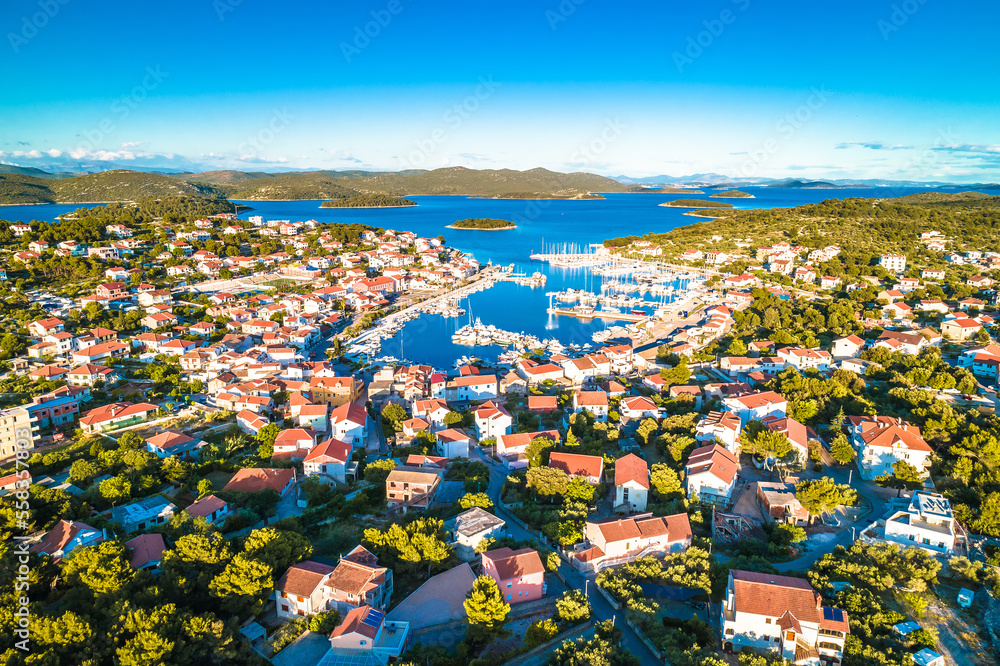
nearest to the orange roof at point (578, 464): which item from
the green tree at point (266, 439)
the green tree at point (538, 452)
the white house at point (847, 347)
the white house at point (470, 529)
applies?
the green tree at point (538, 452)

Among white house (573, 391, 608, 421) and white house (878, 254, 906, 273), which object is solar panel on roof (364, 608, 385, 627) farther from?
white house (878, 254, 906, 273)

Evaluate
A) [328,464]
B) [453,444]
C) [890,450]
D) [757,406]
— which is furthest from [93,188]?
[890,450]

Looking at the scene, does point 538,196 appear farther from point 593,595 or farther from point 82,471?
point 593,595

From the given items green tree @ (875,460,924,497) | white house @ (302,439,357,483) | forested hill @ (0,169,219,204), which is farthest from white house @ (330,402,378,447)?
forested hill @ (0,169,219,204)

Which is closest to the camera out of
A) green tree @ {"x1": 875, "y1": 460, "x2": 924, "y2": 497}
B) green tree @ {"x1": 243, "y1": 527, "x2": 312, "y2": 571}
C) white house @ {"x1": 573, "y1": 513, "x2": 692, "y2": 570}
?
green tree @ {"x1": 243, "y1": 527, "x2": 312, "y2": 571}

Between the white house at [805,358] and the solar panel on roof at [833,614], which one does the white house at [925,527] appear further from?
the white house at [805,358]
